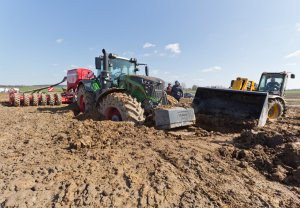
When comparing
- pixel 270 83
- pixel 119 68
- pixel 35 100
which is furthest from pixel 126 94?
pixel 270 83

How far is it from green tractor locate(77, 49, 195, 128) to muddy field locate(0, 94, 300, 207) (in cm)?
75

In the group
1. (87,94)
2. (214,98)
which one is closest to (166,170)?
(214,98)

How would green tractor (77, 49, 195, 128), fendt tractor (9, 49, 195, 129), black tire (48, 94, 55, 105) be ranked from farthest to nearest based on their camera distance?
black tire (48, 94, 55, 105) → green tractor (77, 49, 195, 128) → fendt tractor (9, 49, 195, 129)

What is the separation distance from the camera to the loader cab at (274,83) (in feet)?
33.6

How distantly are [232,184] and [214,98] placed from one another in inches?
206

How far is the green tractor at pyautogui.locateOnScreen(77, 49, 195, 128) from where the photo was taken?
5.96 metres

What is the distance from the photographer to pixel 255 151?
13.7 ft

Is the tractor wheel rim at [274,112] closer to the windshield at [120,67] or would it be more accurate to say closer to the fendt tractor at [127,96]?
the fendt tractor at [127,96]

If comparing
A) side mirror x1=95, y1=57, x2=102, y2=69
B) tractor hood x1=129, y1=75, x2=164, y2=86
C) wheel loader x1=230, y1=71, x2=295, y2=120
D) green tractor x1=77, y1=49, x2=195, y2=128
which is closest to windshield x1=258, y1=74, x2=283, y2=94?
wheel loader x1=230, y1=71, x2=295, y2=120

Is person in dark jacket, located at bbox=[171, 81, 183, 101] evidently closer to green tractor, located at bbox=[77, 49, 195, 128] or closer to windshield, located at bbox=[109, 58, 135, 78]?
green tractor, located at bbox=[77, 49, 195, 128]

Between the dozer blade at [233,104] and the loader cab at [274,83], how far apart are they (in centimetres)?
372

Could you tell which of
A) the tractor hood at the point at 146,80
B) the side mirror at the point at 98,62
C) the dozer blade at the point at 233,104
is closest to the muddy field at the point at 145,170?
the tractor hood at the point at 146,80

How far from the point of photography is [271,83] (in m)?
10.7

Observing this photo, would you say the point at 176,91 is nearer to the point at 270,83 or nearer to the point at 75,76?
the point at 270,83
